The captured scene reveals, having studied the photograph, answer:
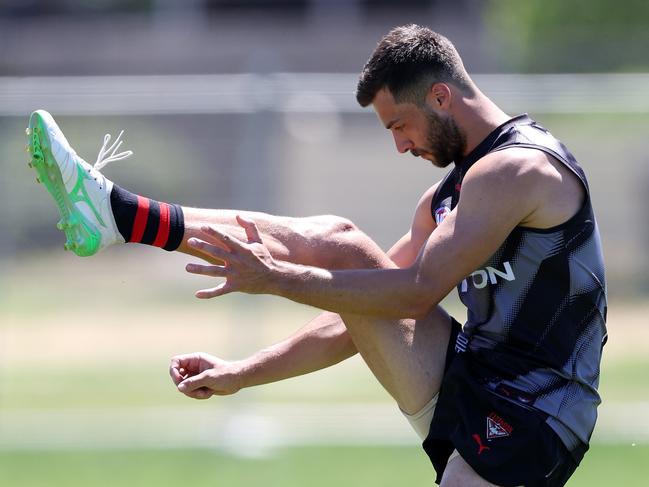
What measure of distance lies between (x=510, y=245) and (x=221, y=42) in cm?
2192

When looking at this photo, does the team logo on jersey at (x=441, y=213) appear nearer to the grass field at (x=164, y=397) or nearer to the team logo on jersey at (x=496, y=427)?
the team logo on jersey at (x=496, y=427)

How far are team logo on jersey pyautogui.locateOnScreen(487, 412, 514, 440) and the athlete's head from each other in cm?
83

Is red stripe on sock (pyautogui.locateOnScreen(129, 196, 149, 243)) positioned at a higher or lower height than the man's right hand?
higher

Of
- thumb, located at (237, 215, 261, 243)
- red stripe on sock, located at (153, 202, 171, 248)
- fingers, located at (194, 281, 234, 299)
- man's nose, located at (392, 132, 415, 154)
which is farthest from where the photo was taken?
man's nose, located at (392, 132, 415, 154)

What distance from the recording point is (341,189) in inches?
346

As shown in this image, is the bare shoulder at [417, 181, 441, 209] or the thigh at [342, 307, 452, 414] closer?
the thigh at [342, 307, 452, 414]

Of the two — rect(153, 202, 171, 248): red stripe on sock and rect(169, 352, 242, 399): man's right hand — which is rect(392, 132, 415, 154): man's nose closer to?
rect(153, 202, 171, 248): red stripe on sock

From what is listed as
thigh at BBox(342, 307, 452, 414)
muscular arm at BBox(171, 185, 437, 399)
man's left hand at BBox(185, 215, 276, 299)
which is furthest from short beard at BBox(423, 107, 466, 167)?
man's left hand at BBox(185, 215, 276, 299)

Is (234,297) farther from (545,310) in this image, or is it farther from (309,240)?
(545,310)

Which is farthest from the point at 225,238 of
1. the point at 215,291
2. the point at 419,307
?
the point at 419,307

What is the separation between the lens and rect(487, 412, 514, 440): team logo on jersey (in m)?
3.69

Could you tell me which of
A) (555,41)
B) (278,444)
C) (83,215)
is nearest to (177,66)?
(555,41)

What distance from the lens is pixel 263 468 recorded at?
21.8 ft

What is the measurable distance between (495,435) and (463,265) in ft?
1.85
